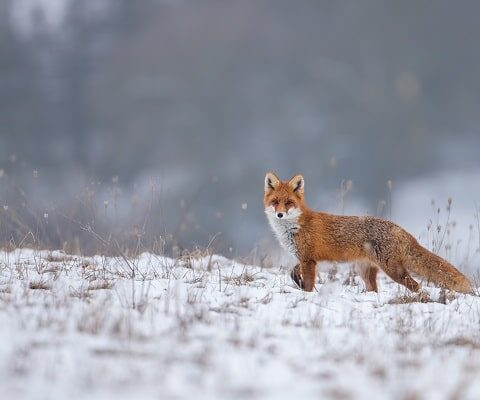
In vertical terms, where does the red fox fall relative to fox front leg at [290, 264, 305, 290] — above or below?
above

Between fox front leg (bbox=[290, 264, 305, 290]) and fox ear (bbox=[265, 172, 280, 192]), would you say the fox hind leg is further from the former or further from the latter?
fox ear (bbox=[265, 172, 280, 192])

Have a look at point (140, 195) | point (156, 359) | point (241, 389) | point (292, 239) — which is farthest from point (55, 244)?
point (241, 389)

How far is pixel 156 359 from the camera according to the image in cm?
472

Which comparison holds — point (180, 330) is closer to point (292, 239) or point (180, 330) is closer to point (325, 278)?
point (292, 239)

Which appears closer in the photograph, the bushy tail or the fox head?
the bushy tail

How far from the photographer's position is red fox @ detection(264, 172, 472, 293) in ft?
28.1

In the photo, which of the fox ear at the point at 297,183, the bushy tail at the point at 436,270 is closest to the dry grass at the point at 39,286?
the fox ear at the point at 297,183

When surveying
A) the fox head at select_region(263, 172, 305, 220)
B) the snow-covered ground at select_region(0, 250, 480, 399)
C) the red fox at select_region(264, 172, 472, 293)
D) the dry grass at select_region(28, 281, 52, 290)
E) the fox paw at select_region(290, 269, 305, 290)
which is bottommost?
the snow-covered ground at select_region(0, 250, 480, 399)

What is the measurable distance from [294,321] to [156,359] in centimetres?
185

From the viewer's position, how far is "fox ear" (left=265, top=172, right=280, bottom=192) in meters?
9.52

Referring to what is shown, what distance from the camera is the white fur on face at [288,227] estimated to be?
9.21m

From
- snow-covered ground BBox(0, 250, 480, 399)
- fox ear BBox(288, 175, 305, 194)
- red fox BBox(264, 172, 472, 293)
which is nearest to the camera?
snow-covered ground BBox(0, 250, 480, 399)

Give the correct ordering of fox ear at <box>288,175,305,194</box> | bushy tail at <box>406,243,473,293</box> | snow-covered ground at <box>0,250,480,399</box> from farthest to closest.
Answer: fox ear at <box>288,175,305,194</box>
bushy tail at <box>406,243,473,293</box>
snow-covered ground at <box>0,250,480,399</box>

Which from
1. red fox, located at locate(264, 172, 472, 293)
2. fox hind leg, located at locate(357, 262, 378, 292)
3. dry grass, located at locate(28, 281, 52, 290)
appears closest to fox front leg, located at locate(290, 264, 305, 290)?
red fox, located at locate(264, 172, 472, 293)
